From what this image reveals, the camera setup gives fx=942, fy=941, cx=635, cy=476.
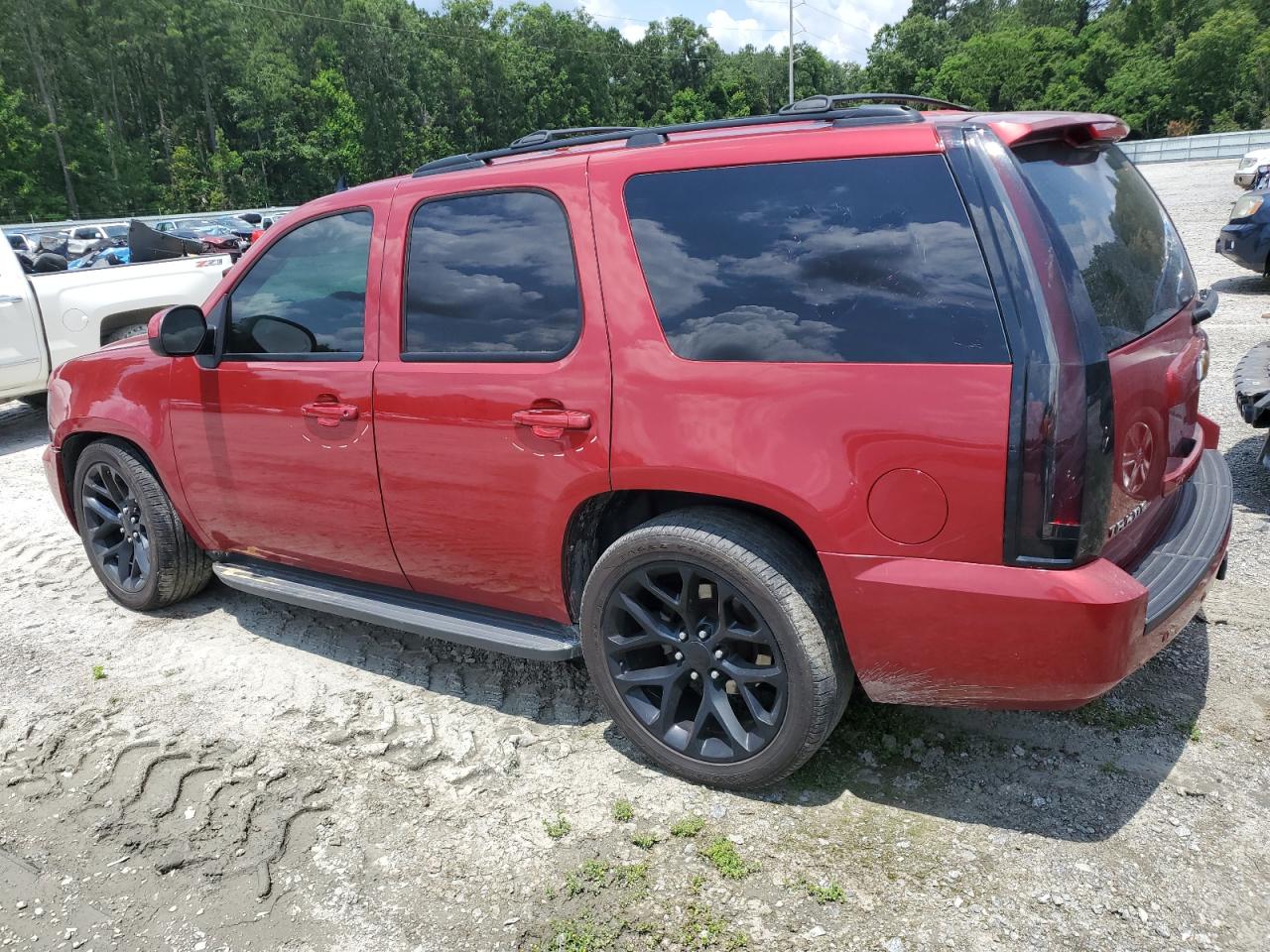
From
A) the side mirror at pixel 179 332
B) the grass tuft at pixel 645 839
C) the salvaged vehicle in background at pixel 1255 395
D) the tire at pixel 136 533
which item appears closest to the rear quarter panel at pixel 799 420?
the grass tuft at pixel 645 839

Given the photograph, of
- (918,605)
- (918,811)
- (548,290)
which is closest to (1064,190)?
(918,605)

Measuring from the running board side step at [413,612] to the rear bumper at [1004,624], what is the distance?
105 centimetres

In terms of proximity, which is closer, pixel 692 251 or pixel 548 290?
pixel 692 251

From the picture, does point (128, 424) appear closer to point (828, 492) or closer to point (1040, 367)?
point (828, 492)

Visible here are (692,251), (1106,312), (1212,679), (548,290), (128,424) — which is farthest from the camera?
(128,424)

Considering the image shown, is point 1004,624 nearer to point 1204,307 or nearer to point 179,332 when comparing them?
point 1204,307

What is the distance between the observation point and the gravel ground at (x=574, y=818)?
7.93 feet

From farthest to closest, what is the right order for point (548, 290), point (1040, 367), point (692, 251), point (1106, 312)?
point (548, 290)
point (692, 251)
point (1106, 312)
point (1040, 367)

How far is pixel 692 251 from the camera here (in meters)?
2.74

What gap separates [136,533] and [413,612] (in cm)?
188

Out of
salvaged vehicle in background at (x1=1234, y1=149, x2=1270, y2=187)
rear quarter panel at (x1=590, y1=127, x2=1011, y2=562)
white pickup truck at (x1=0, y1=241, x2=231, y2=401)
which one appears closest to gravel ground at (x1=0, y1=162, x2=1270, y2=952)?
rear quarter panel at (x1=590, y1=127, x2=1011, y2=562)

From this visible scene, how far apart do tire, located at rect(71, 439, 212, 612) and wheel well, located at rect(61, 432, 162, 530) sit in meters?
0.02

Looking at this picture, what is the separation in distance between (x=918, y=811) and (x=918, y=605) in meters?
0.74

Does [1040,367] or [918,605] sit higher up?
[1040,367]
